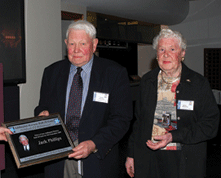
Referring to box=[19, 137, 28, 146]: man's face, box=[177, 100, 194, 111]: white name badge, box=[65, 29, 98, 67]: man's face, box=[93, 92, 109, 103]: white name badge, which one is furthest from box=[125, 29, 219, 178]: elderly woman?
box=[19, 137, 28, 146]: man's face

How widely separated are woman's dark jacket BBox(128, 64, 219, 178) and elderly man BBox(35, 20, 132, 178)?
29cm

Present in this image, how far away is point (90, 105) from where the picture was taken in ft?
6.09

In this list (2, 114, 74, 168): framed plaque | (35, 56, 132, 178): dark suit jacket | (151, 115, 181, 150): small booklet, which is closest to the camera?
(2, 114, 74, 168): framed plaque

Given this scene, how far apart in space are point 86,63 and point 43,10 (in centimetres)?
216

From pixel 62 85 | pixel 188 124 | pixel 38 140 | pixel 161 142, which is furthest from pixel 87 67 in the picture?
pixel 188 124

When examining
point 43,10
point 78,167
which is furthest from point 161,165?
point 43,10

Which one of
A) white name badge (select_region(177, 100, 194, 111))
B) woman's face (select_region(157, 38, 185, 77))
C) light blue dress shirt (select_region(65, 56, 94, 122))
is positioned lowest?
white name badge (select_region(177, 100, 194, 111))

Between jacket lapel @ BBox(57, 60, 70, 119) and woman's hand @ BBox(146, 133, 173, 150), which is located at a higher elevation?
jacket lapel @ BBox(57, 60, 70, 119)

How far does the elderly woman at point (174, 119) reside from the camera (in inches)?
78.5

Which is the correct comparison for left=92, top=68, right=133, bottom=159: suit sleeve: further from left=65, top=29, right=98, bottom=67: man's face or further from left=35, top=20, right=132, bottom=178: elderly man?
left=65, top=29, right=98, bottom=67: man's face

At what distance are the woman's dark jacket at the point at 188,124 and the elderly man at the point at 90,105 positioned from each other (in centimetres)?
29

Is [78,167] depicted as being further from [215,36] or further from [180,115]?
[215,36]

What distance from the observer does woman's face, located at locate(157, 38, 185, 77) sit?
2.10 m

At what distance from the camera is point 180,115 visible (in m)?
2.03
